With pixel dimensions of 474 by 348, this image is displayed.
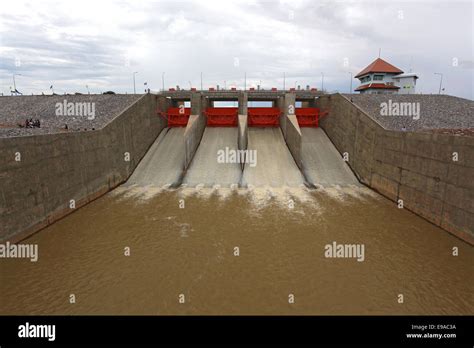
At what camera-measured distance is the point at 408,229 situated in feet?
50.1

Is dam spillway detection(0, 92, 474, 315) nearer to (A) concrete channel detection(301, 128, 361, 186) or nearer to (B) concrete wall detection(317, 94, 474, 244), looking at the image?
(B) concrete wall detection(317, 94, 474, 244)

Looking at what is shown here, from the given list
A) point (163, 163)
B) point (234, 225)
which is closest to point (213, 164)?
point (163, 163)

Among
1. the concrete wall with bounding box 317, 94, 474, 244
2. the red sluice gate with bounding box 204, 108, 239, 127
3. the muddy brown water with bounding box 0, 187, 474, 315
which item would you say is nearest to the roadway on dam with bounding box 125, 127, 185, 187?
the red sluice gate with bounding box 204, 108, 239, 127

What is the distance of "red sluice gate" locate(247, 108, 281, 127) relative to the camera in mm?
34031

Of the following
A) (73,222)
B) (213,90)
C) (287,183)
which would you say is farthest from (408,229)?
(213,90)

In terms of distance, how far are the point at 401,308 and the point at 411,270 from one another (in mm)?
2880

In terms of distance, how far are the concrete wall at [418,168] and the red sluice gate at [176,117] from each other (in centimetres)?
1949

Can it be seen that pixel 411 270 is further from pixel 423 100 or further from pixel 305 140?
pixel 423 100

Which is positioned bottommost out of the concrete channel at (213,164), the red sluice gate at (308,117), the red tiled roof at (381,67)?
the concrete channel at (213,164)

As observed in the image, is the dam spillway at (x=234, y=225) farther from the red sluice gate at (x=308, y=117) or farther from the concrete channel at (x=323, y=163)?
the red sluice gate at (x=308, y=117)

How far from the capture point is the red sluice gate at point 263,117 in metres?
34.0

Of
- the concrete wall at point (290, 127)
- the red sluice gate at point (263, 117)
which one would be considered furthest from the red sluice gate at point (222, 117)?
the concrete wall at point (290, 127)

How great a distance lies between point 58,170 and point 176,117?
18.8 metres

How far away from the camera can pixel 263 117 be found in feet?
112
